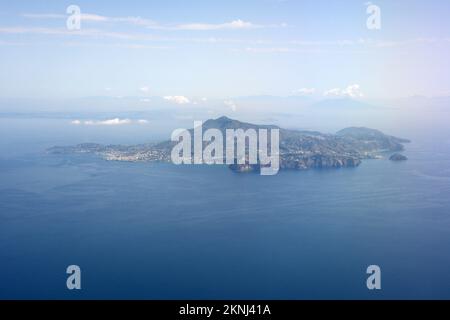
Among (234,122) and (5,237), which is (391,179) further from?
(5,237)

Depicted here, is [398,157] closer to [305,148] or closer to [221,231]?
[305,148]

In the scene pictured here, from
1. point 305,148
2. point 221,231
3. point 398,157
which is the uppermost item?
point 305,148

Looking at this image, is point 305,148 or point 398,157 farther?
point 305,148

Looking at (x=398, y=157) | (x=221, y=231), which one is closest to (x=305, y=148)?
(x=398, y=157)

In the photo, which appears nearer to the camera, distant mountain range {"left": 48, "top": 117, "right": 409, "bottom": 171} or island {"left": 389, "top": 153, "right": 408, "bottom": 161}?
distant mountain range {"left": 48, "top": 117, "right": 409, "bottom": 171}

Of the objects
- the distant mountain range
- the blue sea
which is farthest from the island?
the distant mountain range

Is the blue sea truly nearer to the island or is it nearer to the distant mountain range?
the island
